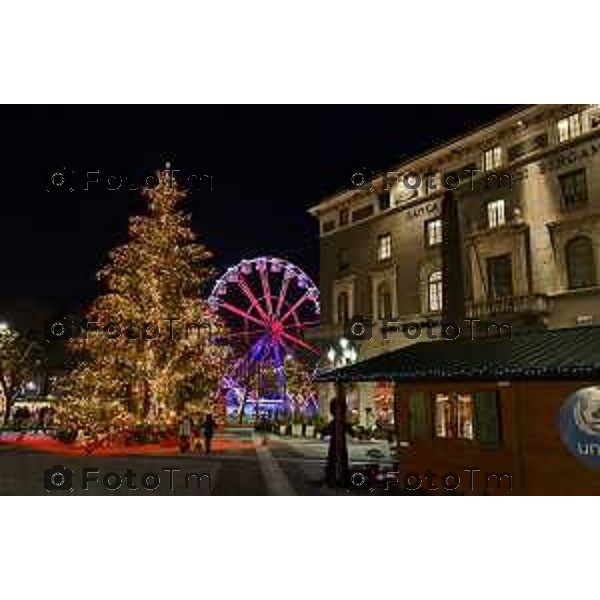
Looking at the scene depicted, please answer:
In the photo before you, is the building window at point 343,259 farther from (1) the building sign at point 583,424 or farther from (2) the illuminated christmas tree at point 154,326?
(1) the building sign at point 583,424

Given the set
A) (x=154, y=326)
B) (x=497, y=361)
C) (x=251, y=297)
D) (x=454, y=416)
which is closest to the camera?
(x=497, y=361)

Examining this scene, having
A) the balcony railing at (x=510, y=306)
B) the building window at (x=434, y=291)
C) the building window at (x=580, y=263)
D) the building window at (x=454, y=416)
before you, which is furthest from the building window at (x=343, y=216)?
the building window at (x=454, y=416)

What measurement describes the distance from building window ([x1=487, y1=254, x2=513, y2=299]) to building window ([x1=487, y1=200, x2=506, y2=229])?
135 centimetres

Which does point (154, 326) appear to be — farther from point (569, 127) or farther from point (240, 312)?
point (569, 127)

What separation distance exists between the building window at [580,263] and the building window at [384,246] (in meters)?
9.22

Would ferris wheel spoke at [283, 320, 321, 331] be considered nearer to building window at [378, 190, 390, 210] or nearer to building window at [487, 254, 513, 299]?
building window at [378, 190, 390, 210]

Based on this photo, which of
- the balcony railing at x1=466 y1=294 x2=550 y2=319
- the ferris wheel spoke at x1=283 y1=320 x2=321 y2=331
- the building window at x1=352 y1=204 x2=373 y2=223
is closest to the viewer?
the balcony railing at x1=466 y1=294 x2=550 y2=319

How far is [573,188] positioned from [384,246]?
9846 millimetres

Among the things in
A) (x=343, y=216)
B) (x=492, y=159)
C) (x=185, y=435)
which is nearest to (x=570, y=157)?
(x=492, y=159)

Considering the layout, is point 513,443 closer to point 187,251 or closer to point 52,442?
point 187,251

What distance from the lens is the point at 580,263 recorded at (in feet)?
68.3

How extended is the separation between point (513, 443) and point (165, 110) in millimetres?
9552

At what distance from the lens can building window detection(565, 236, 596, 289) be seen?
66.6 feet

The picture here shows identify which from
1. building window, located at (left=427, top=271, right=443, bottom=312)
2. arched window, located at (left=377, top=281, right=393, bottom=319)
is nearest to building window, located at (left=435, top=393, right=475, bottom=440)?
building window, located at (left=427, top=271, right=443, bottom=312)
